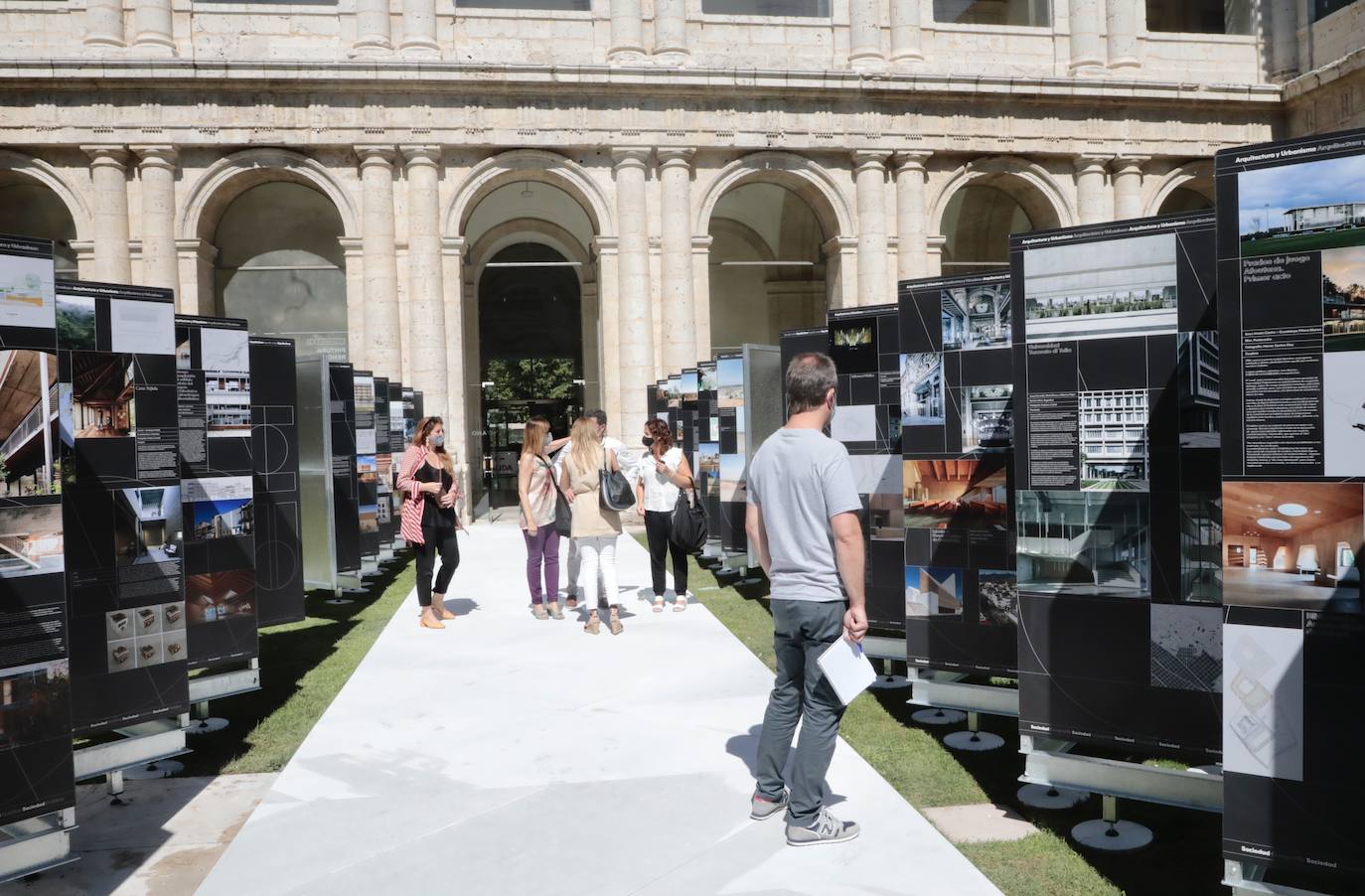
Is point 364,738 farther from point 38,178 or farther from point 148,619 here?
point 38,178

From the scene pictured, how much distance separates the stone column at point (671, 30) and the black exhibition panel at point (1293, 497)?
762 inches

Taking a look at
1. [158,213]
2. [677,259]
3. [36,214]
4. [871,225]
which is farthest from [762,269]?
[36,214]

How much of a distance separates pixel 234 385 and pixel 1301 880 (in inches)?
283

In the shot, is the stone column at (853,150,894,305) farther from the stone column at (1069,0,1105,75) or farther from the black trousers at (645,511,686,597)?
the black trousers at (645,511,686,597)

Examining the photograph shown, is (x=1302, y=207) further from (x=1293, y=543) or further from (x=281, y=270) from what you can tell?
(x=281, y=270)

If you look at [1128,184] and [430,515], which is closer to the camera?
[430,515]

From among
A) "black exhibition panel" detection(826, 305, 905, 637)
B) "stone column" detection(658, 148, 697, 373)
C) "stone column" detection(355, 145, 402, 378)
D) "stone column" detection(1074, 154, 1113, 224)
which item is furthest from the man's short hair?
"stone column" detection(1074, 154, 1113, 224)

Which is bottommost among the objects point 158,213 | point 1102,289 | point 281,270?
point 1102,289

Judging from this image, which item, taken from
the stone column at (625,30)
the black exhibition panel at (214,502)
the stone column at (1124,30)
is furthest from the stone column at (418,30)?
the stone column at (1124,30)

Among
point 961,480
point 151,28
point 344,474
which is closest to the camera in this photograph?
point 961,480

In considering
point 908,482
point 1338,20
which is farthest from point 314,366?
point 1338,20

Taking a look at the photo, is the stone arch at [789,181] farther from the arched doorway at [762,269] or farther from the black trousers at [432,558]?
the black trousers at [432,558]

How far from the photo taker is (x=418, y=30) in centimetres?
2083

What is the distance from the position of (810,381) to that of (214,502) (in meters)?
4.43
